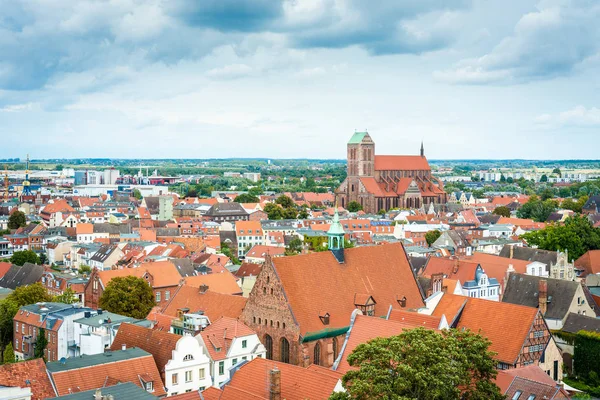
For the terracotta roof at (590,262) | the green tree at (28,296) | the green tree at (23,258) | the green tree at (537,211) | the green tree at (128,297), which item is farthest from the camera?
the green tree at (537,211)

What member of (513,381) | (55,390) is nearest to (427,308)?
(513,381)

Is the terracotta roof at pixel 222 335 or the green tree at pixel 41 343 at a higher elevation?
the terracotta roof at pixel 222 335

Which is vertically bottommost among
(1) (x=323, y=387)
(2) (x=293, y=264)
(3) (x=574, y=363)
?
(3) (x=574, y=363)

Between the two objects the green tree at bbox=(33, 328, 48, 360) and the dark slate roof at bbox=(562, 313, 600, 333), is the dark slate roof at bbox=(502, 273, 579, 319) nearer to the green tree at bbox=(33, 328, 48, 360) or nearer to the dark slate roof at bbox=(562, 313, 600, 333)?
the dark slate roof at bbox=(562, 313, 600, 333)

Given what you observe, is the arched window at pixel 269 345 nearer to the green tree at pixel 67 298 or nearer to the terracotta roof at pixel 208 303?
the terracotta roof at pixel 208 303

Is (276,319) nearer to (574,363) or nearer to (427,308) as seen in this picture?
(427,308)

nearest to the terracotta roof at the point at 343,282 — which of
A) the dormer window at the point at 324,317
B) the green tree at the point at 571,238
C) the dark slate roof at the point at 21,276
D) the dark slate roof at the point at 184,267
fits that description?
the dormer window at the point at 324,317
